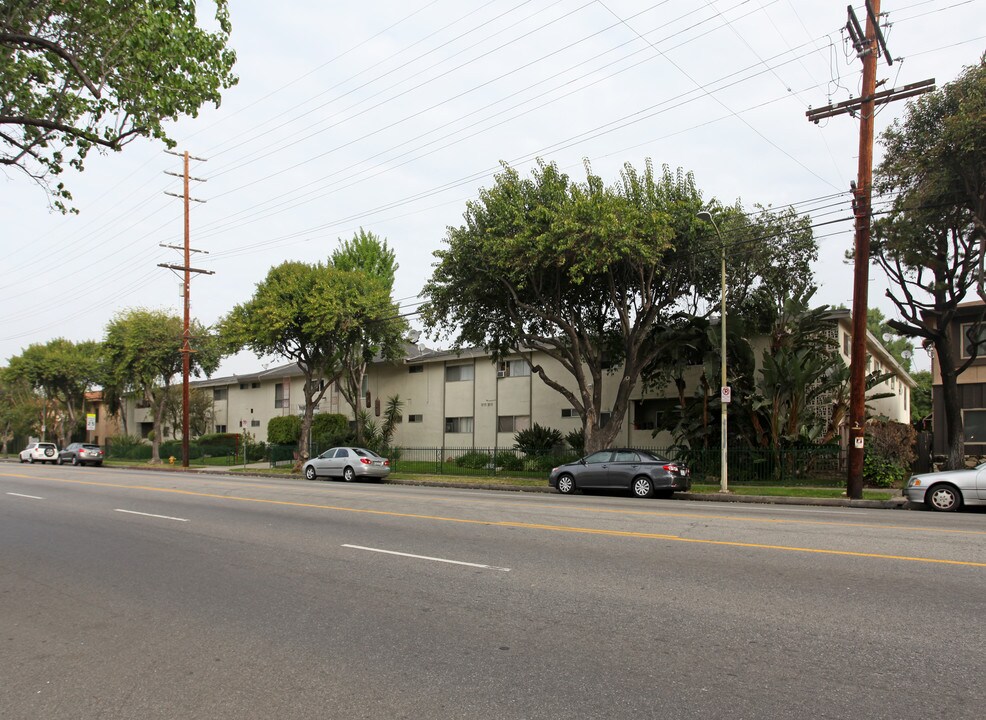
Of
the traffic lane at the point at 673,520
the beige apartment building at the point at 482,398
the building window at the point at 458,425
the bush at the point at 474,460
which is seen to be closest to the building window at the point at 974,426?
the beige apartment building at the point at 482,398

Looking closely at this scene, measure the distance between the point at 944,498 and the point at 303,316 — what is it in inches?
1008

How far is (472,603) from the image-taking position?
22.7ft

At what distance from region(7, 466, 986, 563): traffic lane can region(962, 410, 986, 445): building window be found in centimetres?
1587

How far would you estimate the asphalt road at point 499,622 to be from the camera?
461 cm

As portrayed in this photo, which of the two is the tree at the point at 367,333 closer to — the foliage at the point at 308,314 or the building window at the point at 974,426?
the foliage at the point at 308,314

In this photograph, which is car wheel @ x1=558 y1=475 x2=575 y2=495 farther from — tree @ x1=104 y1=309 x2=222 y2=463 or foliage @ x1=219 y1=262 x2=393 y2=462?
tree @ x1=104 y1=309 x2=222 y2=463

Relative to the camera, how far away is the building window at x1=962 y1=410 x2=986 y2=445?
2694cm

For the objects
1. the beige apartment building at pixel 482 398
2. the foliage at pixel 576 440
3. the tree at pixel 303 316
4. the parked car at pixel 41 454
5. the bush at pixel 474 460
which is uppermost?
the tree at pixel 303 316

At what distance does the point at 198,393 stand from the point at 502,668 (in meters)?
52.3

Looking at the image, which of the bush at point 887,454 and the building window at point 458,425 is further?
the building window at point 458,425

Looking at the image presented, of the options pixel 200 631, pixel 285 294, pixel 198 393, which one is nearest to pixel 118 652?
pixel 200 631

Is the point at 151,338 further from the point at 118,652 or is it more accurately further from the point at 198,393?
the point at 118,652

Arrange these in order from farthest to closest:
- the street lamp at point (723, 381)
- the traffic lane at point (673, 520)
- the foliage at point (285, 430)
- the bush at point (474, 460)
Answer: the foliage at point (285, 430) < the bush at point (474, 460) < the street lamp at point (723, 381) < the traffic lane at point (673, 520)

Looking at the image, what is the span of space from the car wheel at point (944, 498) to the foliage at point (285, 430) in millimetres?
34289
